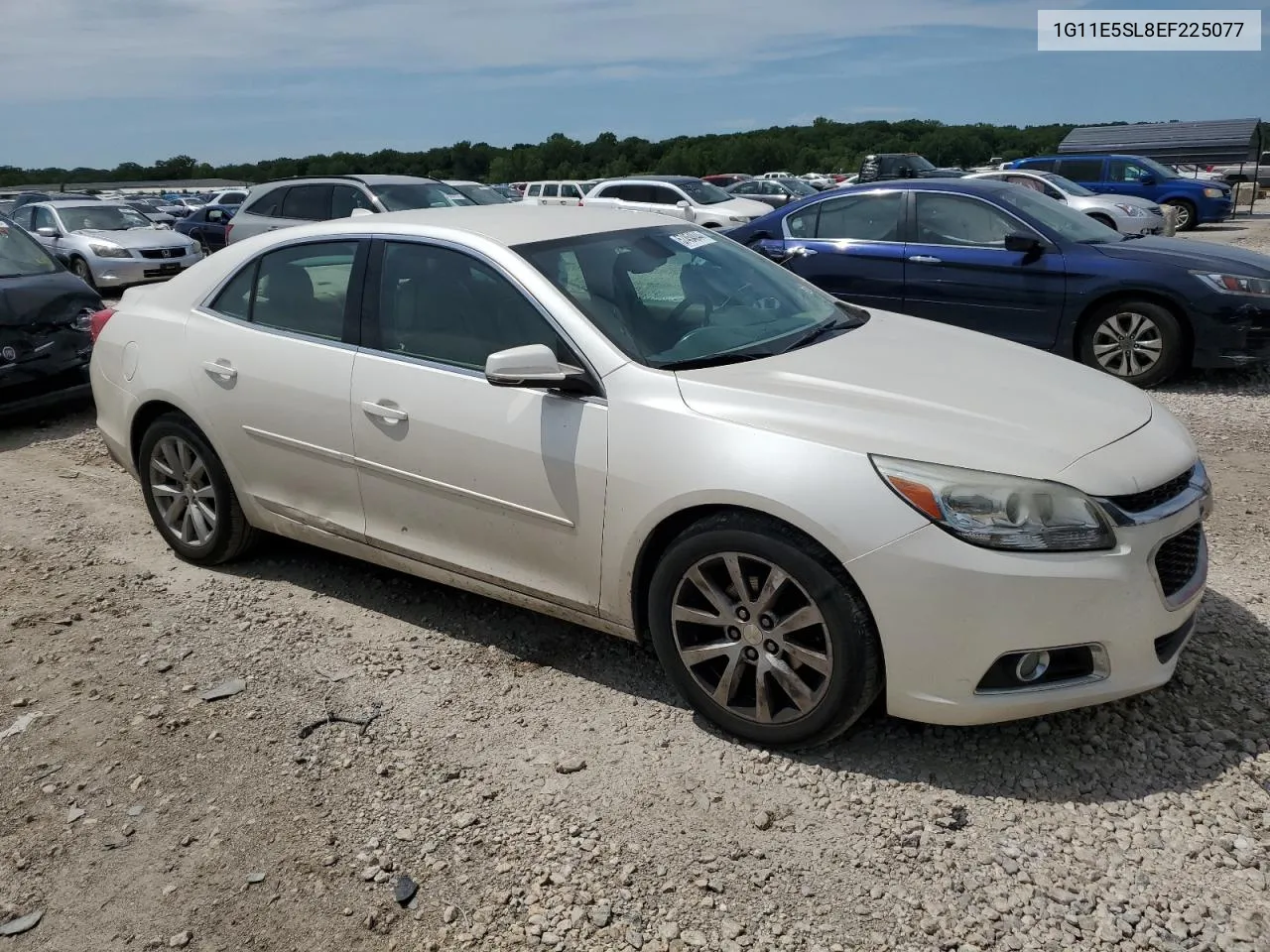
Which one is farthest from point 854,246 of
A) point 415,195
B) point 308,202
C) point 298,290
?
point 308,202

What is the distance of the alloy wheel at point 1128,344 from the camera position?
7641 mm

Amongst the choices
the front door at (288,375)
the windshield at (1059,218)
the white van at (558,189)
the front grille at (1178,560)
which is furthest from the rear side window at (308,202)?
the white van at (558,189)

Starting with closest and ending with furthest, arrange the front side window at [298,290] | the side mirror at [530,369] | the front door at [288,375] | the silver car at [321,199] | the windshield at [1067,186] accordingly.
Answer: the side mirror at [530,369], the front door at [288,375], the front side window at [298,290], the silver car at [321,199], the windshield at [1067,186]

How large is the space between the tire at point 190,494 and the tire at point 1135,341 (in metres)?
6.10

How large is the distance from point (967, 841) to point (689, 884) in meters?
0.76

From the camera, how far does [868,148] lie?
75.4m

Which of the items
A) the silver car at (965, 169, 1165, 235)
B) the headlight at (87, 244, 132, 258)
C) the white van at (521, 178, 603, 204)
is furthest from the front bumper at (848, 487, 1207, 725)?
the white van at (521, 178, 603, 204)

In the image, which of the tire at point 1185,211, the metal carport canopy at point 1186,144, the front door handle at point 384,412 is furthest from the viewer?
the metal carport canopy at point 1186,144

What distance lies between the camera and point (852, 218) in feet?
29.1

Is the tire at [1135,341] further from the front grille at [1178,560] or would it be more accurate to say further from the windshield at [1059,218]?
the front grille at [1178,560]

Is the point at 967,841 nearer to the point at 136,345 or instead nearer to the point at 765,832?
the point at 765,832

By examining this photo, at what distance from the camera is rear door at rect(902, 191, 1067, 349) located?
7.89 m

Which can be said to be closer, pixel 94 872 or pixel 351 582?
pixel 94 872

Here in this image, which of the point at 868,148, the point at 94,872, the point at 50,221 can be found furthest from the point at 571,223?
the point at 868,148
